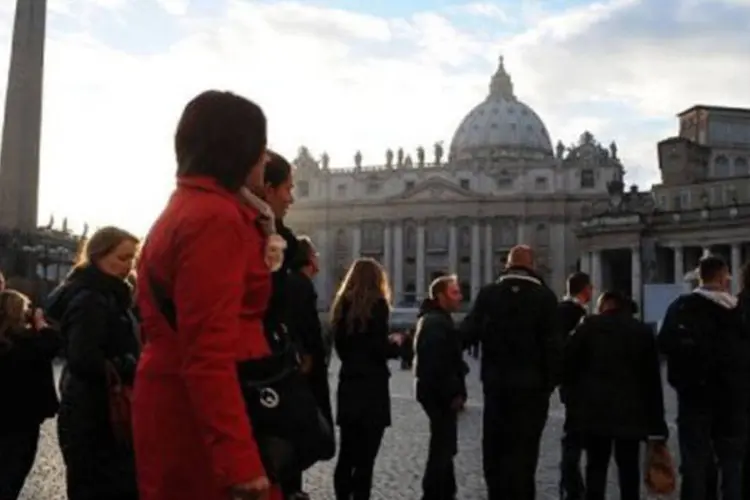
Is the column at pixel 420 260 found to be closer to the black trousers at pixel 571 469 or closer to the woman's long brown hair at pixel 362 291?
the black trousers at pixel 571 469

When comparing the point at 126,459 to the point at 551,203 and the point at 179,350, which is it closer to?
the point at 179,350

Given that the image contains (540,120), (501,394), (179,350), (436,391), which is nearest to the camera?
(179,350)

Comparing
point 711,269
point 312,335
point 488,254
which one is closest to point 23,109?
point 312,335

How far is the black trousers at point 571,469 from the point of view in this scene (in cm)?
714

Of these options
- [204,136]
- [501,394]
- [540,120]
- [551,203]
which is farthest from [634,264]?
[204,136]

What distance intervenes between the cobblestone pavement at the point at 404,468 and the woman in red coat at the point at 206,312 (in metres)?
4.92

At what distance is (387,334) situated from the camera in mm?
6699

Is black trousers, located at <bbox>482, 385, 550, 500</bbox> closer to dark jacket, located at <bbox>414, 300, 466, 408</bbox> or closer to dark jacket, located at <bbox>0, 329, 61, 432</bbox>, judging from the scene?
dark jacket, located at <bbox>414, 300, 466, 408</bbox>

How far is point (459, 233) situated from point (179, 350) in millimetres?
85624

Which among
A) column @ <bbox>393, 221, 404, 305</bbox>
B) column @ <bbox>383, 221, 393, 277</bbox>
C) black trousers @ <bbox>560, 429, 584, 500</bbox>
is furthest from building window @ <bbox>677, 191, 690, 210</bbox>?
black trousers @ <bbox>560, 429, 584, 500</bbox>

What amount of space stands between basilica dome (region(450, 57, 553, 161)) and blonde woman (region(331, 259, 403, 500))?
314ft

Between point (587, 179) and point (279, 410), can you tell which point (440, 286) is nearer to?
point (279, 410)

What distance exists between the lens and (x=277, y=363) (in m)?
2.70

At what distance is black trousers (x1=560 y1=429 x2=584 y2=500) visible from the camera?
23.4ft
